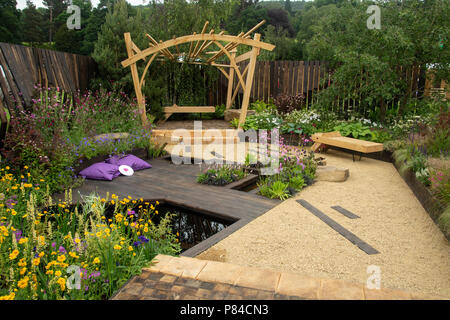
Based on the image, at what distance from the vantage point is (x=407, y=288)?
2.92m

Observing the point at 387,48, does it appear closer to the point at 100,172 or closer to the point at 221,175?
the point at 221,175

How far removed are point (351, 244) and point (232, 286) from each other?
5.75ft

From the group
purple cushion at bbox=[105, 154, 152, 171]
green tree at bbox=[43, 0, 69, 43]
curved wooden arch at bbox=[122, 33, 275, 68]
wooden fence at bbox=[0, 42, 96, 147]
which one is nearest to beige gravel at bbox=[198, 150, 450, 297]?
purple cushion at bbox=[105, 154, 152, 171]

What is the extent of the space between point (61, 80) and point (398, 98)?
333 inches

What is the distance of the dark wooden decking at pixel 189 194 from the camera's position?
4.45 metres

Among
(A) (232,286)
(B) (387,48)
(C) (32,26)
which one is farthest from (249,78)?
(C) (32,26)

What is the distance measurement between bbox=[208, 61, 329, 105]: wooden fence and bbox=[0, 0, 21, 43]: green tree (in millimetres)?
13034

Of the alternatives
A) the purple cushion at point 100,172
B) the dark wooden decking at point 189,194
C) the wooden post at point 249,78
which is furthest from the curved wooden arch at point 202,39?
the purple cushion at point 100,172

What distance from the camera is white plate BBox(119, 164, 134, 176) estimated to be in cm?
601

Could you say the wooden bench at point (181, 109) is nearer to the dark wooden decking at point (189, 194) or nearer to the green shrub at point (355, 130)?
the green shrub at point (355, 130)

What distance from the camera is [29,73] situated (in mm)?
6812
